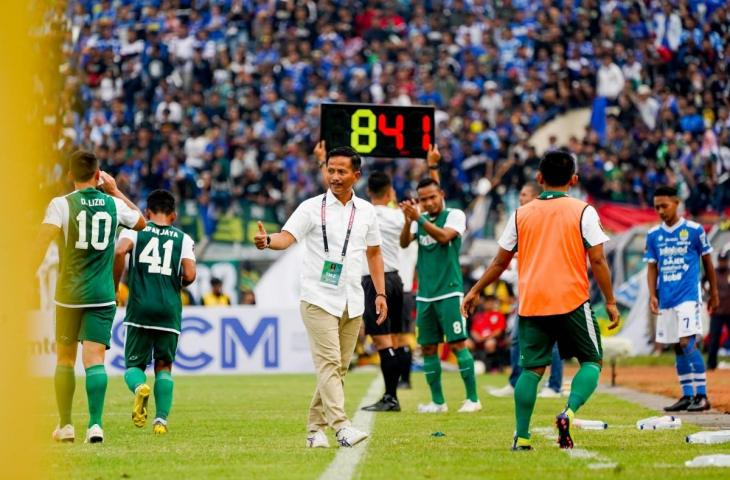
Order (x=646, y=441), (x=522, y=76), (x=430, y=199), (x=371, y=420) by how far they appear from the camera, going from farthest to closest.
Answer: (x=522, y=76) → (x=430, y=199) → (x=371, y=420) → (x=646, y=441)

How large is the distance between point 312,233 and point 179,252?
84.0 inches

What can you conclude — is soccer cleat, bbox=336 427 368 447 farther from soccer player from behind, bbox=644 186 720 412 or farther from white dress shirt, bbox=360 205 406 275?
soccer player from behind, bbox=644 186 720 412

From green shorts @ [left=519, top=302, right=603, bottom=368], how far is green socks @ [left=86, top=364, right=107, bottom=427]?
3.20 meters

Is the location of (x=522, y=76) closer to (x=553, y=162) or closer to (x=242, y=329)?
(x=242, y=329)

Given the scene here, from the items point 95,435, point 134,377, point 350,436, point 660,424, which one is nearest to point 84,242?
point 95,435

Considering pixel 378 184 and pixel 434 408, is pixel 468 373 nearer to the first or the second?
pixel 434 408

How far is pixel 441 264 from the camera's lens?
45.5ft

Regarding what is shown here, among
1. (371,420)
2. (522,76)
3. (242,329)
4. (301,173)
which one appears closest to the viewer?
(371,420)

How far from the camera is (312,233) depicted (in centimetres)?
959

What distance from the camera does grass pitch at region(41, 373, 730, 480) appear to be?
25.6 ft

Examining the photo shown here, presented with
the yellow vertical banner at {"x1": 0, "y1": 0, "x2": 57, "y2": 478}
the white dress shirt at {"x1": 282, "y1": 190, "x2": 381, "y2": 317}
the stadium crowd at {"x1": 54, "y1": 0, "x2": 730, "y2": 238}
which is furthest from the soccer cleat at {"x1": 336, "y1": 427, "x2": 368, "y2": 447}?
the stadium crowd at {"x1": 54, "y1": 0, "x2": 730, "y2": 238}

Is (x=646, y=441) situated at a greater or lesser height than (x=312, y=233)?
lesser

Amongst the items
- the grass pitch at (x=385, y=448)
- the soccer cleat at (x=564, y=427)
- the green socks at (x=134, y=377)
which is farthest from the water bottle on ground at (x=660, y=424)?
the green socks at (x=134, y=377)

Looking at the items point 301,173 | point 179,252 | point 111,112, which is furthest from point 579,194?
point 179,252
